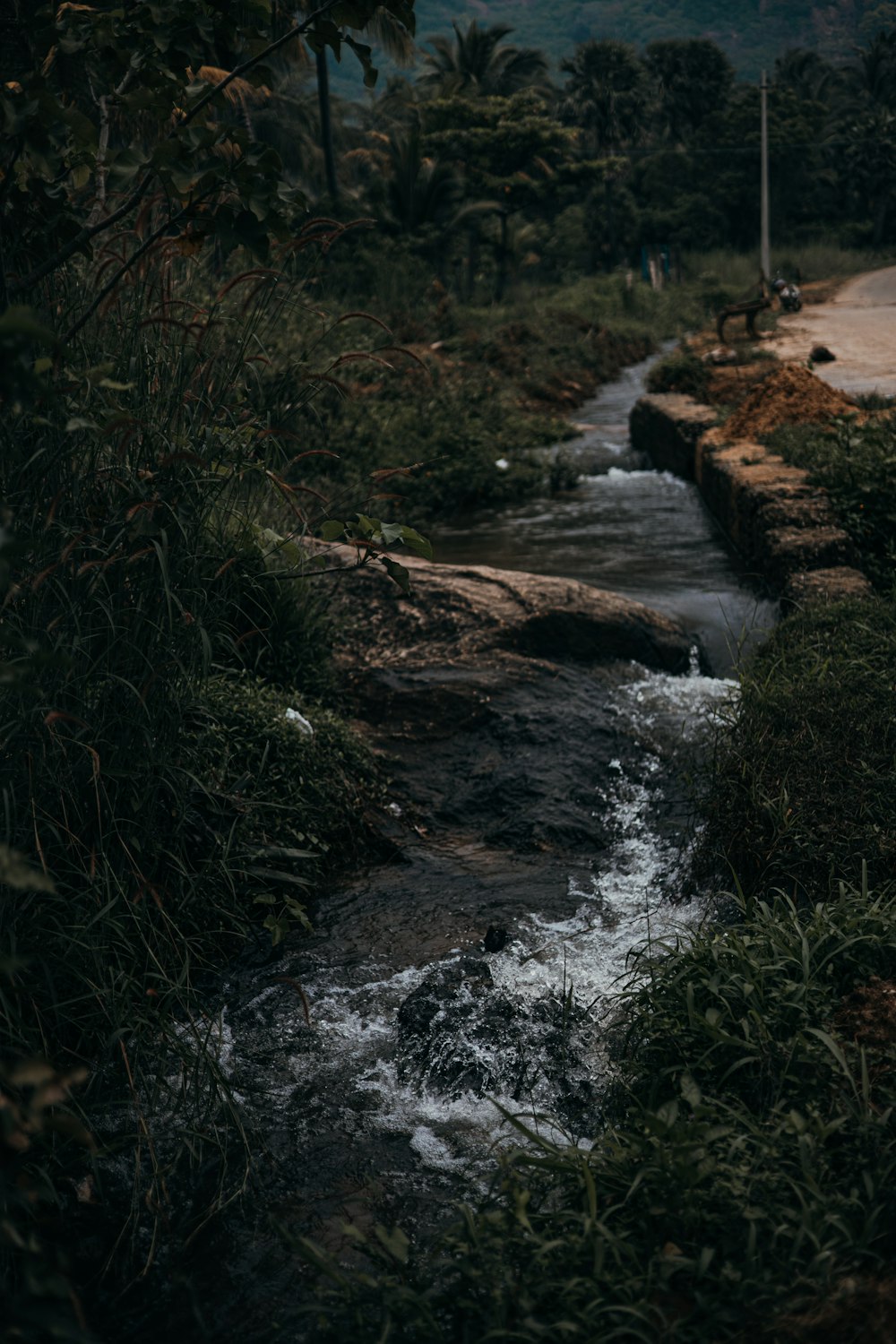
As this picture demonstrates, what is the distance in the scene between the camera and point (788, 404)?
30.0 ft

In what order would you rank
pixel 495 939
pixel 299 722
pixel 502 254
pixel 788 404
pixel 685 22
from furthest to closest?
1. pixel 685 22
2. pixel 502 254
3. pixel 788 404
4. pixel 299 722
5. pixel 495 939

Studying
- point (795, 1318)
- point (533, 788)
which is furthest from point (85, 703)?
point (533, 788)

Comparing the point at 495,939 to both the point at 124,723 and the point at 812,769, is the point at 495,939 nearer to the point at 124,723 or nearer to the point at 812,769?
the point at 812,769

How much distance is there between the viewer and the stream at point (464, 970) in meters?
2.46

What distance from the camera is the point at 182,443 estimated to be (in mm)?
2744

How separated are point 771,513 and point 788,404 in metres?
2.92

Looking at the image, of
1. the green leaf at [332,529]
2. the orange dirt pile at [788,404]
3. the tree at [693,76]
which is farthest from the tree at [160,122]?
the tree at [693,76]

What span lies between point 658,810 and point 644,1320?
8.87ft

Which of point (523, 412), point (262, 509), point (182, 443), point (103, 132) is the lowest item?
point (523, 412)

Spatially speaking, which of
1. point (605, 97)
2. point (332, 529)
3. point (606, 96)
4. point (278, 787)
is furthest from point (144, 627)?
point (605, 97)

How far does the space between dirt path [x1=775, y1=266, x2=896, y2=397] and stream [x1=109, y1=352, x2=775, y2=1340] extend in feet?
22.8

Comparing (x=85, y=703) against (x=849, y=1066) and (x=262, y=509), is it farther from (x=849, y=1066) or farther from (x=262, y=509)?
(x=262, y=509)

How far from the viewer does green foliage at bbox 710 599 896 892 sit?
3.36 m

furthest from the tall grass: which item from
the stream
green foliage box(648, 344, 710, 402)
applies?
green foliage box(648, 344, 710, 402)
